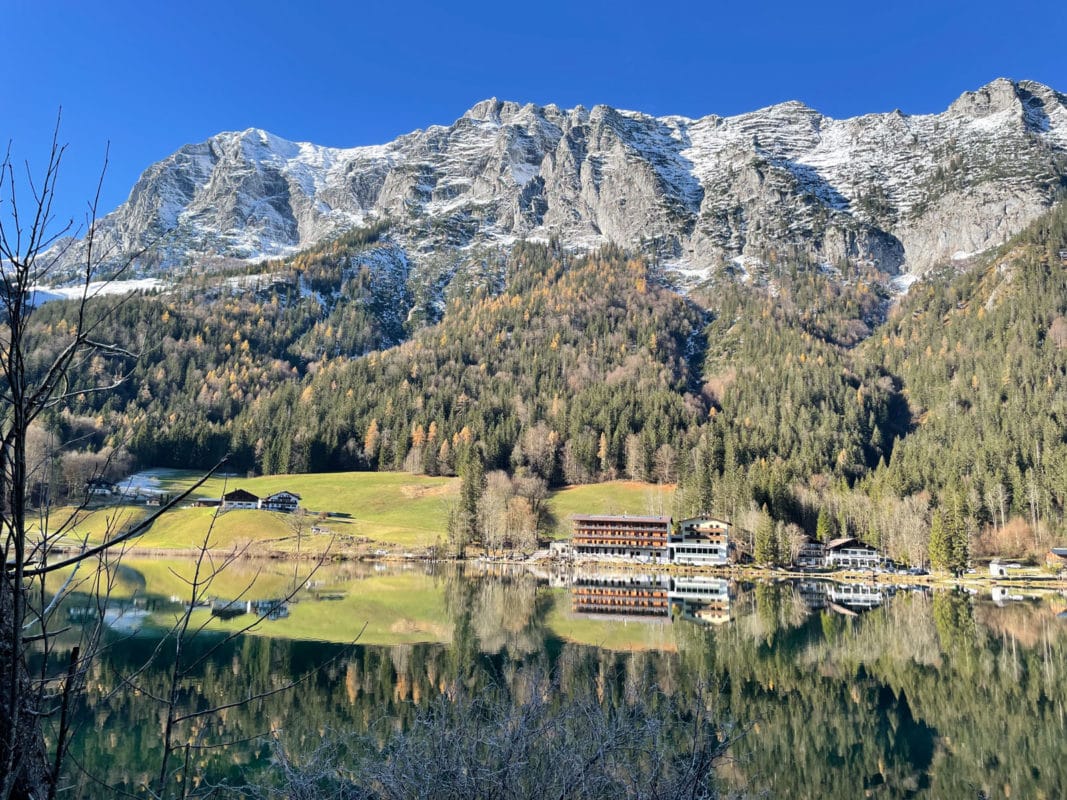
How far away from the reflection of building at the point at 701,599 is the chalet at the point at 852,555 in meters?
21.3

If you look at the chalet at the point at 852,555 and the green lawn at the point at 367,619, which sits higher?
the green lawn at the point at 367,619

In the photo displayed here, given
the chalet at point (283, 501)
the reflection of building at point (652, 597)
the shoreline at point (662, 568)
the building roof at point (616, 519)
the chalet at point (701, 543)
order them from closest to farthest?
the reflection of building at point (652, 597) → the shoreline at point (662, 568) → the chalet at point (701, 543) → the building roof at point (616, 519) → the chalet at point (283, 501)

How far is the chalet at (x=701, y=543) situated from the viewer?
3814 inches

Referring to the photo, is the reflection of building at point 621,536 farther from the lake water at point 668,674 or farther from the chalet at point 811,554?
the lake water at point 668,674

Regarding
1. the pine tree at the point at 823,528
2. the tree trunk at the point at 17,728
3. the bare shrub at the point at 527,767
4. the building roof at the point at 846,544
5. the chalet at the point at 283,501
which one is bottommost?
the building roof at the point at 846,544

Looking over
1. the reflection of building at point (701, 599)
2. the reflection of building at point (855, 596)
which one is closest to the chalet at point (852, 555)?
the reflection of building at point (855, 596)

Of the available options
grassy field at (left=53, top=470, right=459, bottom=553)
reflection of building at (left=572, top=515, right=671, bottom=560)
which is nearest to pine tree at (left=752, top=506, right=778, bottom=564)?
reflection of building at (left=572, top=515, right=671, bottom=560)

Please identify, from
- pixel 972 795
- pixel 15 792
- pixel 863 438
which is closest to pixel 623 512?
pixel 863 438

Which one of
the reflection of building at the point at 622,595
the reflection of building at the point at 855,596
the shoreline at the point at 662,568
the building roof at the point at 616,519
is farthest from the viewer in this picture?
the building roof at the point at 616,519

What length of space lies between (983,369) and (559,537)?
3911 inches

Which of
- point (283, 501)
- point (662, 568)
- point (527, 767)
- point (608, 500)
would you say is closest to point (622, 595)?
point (662, 568)

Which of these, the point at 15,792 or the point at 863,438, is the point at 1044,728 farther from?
the point at 863,438

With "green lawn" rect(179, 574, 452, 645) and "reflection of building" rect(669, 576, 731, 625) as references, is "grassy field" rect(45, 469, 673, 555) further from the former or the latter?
"green lawn" rect(179, 574, 452, 645)

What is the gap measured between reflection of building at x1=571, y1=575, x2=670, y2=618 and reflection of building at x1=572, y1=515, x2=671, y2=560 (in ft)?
45.0
